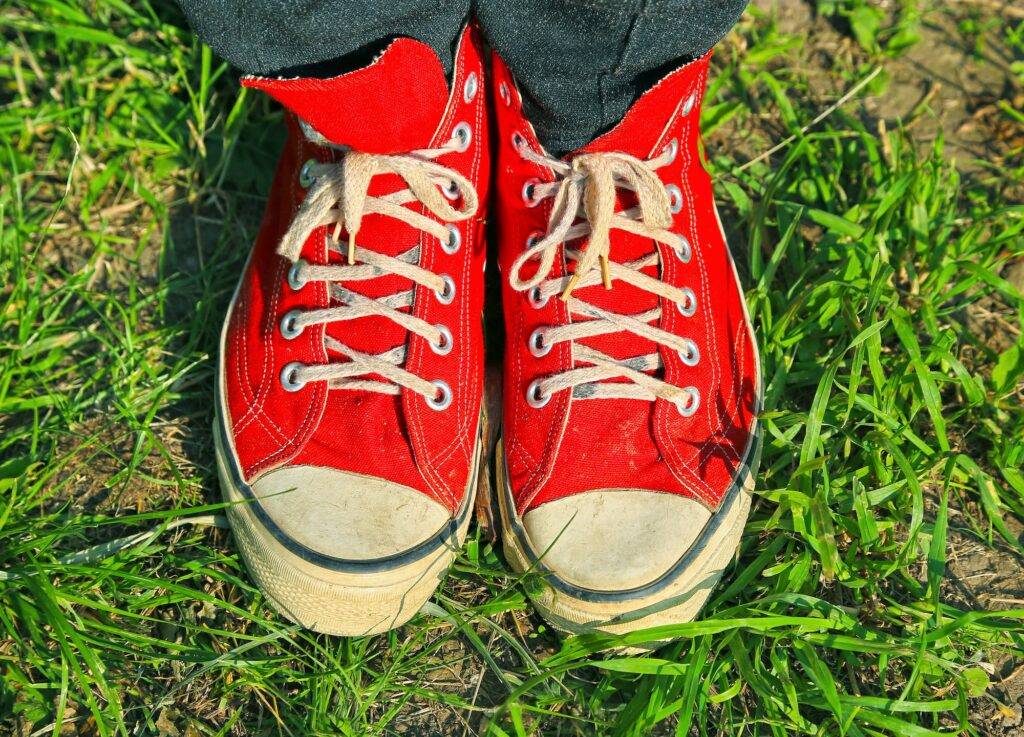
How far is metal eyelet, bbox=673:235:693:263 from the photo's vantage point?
1714mm

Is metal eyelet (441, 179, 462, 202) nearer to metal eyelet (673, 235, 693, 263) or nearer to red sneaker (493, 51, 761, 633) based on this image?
red sneaker (493, 51, 761, 633)

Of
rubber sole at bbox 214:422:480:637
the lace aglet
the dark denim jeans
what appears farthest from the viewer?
the lace aglet

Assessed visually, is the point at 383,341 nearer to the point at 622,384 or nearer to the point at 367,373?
the point at 367,373

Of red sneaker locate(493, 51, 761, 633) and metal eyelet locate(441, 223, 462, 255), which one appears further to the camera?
metal eyelet locate(441, 223, 462, 255)

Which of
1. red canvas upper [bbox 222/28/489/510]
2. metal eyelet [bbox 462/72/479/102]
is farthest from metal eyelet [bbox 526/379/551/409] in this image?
metal eyelet [bbox 462/72/479/102]

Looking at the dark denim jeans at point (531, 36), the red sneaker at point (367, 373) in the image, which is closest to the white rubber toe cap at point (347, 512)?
the red sneaker at point (367, 373)

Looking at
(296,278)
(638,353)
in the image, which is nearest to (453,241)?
(296,278)

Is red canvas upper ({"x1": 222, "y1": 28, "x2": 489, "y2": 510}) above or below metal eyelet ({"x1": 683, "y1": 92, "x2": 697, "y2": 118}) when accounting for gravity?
below

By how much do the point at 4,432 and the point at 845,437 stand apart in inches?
69.8

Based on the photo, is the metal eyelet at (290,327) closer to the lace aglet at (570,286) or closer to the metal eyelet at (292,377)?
the metal eyelet at (292,377)

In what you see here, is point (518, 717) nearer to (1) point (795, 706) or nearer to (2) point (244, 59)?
(1) point (795, 706)

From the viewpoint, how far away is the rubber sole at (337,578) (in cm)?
155

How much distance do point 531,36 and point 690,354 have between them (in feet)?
2.11

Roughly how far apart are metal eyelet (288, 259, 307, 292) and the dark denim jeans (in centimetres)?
37
